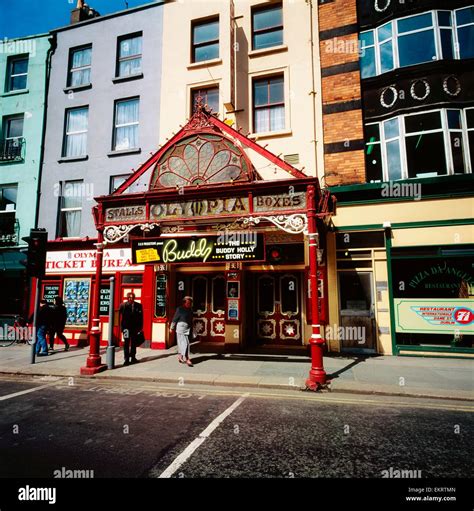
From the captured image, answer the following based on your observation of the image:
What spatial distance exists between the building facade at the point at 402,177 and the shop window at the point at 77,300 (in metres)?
9.85

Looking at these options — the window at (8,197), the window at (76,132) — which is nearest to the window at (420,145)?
the window at (76,132)

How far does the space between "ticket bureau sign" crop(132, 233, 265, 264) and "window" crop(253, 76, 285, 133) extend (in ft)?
20.2

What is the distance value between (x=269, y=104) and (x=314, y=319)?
354 inches

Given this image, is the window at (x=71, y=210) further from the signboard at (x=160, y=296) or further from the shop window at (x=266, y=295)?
the shop window at (x=266, y=295)

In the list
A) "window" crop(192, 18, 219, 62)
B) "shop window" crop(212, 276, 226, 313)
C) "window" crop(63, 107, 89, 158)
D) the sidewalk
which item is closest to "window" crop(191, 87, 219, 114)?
"window" crop(192, 18, 219, 62)

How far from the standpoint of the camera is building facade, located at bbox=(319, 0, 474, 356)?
9.95 metres

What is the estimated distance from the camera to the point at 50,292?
539 inches

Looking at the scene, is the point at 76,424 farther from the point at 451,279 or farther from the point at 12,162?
the point at 12,162

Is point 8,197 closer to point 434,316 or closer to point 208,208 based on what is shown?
point 208,208

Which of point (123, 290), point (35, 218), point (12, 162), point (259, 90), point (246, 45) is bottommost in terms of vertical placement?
point (123, 290)

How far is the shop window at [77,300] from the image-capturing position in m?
13.2

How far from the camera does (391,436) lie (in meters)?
4.47

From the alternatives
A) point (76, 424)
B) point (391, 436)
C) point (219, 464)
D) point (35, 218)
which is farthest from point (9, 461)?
point (35, 218)

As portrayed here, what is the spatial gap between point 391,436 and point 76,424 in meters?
4.78
